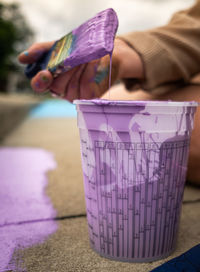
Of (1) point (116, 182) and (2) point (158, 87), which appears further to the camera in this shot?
(2) point (158, 87)

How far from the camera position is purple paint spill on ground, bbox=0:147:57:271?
0.87 metres

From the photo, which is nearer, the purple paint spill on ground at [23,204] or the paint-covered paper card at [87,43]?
the paint-covered paper card at [87,43]

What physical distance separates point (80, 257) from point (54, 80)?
0.62 m

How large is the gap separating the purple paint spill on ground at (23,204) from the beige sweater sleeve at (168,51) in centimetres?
71

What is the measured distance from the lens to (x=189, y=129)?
750mm

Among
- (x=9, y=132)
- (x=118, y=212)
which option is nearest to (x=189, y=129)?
(x=118, y=212)

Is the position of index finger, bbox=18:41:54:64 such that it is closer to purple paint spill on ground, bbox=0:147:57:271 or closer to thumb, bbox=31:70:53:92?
thumb, bbox=31:70:53:92

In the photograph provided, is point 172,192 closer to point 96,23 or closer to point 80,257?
point 80,257

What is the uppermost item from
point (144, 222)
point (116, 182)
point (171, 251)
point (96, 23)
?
point (96, 23)

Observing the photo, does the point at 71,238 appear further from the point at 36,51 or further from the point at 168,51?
the point at 168,51

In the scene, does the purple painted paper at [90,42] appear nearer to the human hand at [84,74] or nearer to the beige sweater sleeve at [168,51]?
the human hand at [84,74]

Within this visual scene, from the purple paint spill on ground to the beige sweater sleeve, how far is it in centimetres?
71

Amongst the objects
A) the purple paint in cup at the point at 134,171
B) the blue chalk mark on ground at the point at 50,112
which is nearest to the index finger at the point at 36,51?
the purple paint in cup at the point at 134,171

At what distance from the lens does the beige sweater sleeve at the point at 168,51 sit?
1267mm
